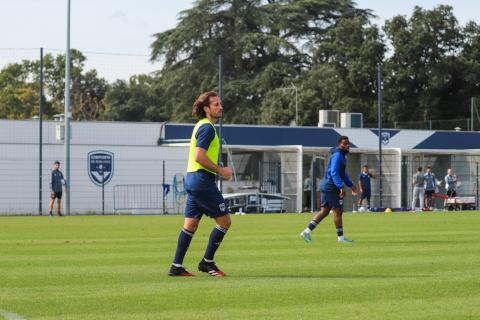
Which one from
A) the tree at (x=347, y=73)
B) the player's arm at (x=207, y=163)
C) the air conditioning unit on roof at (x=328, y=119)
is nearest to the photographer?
the player's arm at (x=207, y=163)

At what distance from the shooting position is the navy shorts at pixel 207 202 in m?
12.4

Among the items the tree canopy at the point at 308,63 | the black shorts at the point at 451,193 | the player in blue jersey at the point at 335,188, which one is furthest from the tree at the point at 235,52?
the player in blue jersey at the point at 335,188

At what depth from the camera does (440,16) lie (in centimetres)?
7400

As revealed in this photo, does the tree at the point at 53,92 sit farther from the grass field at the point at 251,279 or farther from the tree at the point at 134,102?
the grass field at the point at 251,279

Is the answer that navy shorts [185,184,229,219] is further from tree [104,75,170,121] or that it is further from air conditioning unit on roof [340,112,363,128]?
tree [104,75,170,121]

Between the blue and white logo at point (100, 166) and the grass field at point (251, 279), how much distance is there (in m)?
22.8

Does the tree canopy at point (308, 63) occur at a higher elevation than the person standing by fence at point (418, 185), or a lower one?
higher

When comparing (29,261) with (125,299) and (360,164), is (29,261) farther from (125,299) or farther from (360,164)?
(360,164)

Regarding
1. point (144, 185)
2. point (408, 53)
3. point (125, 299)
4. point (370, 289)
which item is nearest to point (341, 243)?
point (370, 289)

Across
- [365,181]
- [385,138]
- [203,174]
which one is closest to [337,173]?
[203,174]

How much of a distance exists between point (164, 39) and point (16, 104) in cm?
2501

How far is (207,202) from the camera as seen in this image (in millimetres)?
12359

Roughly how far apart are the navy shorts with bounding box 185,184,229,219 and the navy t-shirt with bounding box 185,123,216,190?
0.19 feet

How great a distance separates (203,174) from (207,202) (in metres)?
0.32
